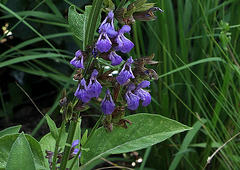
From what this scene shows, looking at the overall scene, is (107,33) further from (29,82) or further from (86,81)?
(29,82)

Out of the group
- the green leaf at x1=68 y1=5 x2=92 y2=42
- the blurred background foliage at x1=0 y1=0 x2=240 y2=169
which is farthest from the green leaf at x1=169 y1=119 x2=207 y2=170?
the green leaf at x1=68 y1=5 x2=92 y2=42

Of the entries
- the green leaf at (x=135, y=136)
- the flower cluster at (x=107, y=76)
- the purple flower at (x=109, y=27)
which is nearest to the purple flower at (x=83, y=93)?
the flower cluster at (x=107, y=76)

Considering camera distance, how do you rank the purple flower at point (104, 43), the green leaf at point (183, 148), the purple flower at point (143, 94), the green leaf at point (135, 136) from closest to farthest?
the purple flower at point (104, 43), the purple flower at point (143, 94), the green leaf at point (135, 136), the green leaf at point (183, 148)

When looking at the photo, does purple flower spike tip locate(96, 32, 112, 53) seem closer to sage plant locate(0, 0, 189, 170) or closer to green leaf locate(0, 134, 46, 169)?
sage plant locate(0, 0, 189, 170)

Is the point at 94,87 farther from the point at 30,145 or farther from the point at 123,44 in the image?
the point at 30,145

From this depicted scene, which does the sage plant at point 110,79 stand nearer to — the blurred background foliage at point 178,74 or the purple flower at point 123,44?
the purple flower at point 123,44

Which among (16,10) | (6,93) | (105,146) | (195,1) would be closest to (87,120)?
(6,93)
